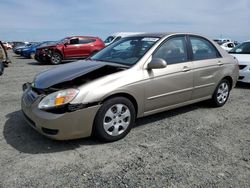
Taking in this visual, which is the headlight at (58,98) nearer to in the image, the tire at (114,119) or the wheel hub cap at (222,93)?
the tire at (114,119)

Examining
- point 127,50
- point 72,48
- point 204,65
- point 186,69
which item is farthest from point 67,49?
point 186,69

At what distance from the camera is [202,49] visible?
16.0 ft

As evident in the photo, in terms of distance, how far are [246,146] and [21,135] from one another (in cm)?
332

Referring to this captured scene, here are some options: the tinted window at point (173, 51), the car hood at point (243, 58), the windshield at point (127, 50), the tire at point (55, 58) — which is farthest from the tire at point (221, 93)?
the tire at point (55, 58)

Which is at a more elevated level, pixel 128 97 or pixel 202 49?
pixel 202 49

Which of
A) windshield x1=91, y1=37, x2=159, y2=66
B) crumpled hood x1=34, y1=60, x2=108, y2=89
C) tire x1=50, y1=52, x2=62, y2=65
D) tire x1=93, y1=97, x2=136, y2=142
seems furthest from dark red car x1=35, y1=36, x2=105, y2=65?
tire x1=93, y1=97, x2=136, y2=142

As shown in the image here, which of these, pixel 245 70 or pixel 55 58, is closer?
pixel 245 70

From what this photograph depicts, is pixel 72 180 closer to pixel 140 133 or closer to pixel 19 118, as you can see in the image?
pixel 140 133

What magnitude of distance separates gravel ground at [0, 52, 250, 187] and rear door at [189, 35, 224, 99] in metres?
0.62

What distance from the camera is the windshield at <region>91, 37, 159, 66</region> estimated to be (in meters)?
4.07

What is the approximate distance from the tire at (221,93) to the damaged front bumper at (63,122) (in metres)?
2.94

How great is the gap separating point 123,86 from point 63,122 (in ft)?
3.15

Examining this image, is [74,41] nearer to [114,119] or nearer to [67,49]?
[67,49]

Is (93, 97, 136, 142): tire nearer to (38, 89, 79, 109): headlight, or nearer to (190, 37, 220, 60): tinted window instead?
(38, 89, 79, 109): headlight
